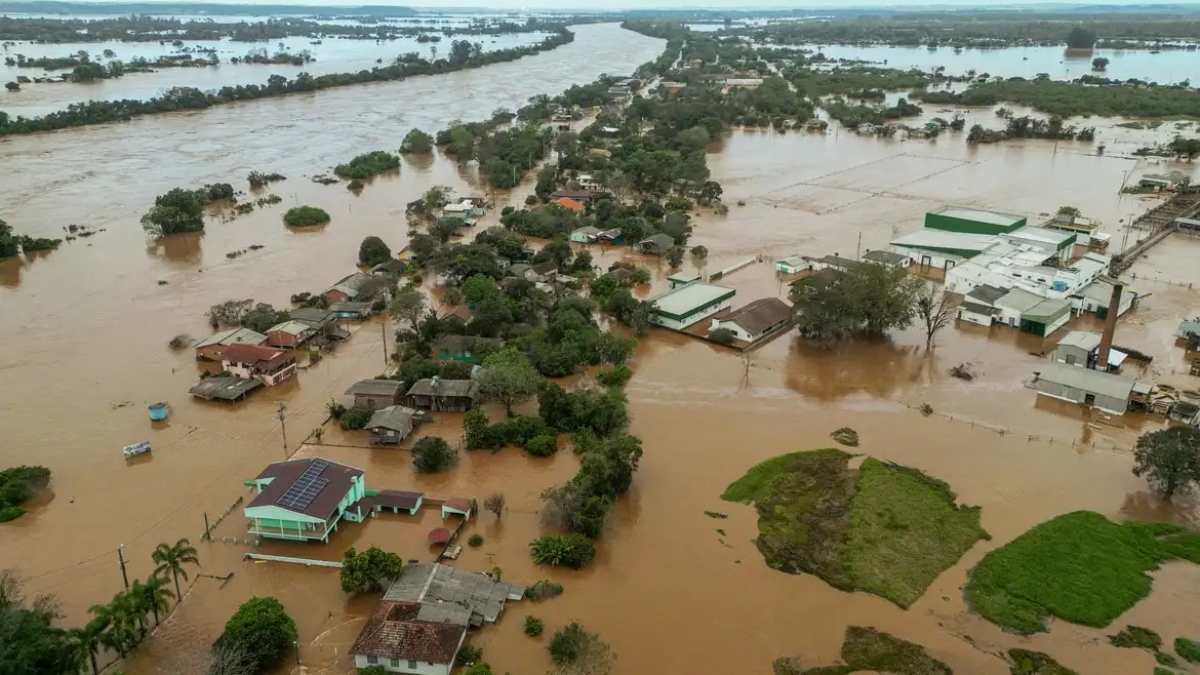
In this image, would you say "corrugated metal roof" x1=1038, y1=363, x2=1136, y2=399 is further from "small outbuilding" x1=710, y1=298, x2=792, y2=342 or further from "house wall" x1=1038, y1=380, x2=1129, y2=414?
"small outbuilding" x1=710, y1=298, x2=792, y2=342

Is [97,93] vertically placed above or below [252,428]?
above

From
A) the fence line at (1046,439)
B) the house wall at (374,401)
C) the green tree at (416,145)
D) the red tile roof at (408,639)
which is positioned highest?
the green tree at (416,145)

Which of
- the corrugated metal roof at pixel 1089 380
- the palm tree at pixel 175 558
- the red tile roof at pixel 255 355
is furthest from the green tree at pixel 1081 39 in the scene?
the palm tree at pixel 175 558

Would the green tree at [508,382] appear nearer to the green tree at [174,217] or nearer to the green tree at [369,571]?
the green tree at [369,571]

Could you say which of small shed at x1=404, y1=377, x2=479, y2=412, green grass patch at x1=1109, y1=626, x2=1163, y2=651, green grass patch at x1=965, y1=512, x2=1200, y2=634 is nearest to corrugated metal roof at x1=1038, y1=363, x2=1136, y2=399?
green grass patch at x1=965, y1=512, x2=1200, y2=634

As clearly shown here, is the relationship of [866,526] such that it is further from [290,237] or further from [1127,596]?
[290,237]

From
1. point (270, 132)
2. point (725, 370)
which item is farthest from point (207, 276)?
point (270, 132)

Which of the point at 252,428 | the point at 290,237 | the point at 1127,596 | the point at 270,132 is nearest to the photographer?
the point at 1127,596
